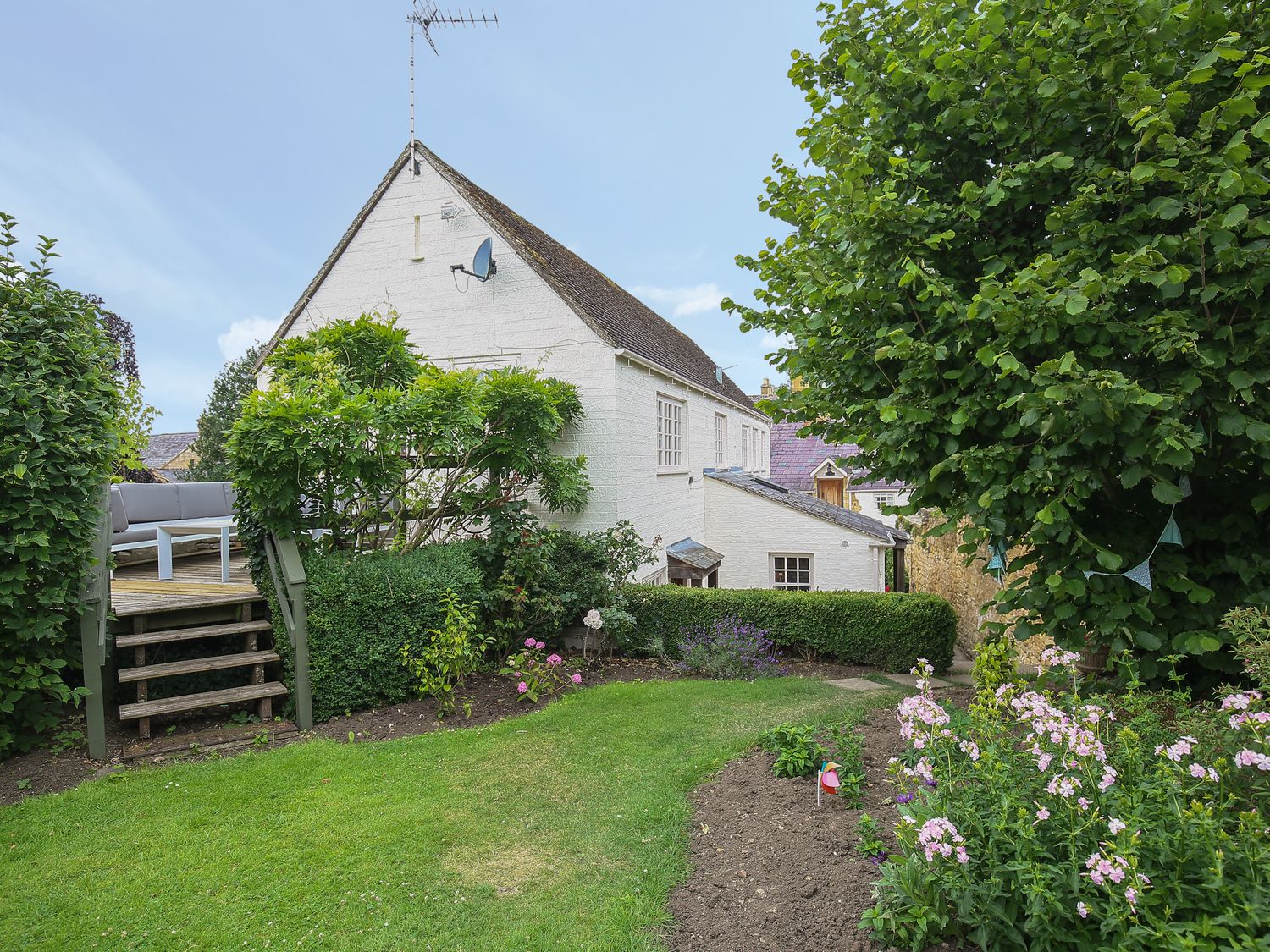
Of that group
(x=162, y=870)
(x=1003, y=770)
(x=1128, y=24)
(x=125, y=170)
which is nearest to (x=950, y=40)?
(x=1128, y=24)

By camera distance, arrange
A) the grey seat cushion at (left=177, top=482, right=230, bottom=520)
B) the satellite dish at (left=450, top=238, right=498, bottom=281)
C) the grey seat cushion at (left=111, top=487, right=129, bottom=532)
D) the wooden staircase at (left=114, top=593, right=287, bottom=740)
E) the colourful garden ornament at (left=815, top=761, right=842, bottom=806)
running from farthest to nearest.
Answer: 1. the grey seat cushion at (left=177, top=482, right=230, bottom=520)
2. the satellite dish at (left=450, top=238, right=498, bottom=281)
3. the grey seat cushion at (left=111, top=487, right=129, bottom=532)
4. the wooden staircase at (left=114, top=593, right=287, bottom=740)
5. the colourful garden ornament at (left=815, top=761, right=842, bottom=806)

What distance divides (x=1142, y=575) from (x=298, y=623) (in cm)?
682

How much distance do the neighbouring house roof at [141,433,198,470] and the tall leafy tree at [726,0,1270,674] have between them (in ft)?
162

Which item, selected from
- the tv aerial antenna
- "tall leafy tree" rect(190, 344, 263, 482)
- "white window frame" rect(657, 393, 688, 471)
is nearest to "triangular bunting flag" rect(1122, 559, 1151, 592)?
"white window frame" rect(657, 393, 688, 471)

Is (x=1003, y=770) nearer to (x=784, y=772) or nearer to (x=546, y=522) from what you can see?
(x=784, y=772)

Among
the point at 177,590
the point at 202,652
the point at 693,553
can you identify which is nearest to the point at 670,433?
the point at 693,553

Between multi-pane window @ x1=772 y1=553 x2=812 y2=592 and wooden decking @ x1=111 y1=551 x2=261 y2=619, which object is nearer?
wooden decking @ x1=111 y1=551 x2=261 y2=619

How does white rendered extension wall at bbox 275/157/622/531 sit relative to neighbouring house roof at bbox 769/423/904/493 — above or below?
above

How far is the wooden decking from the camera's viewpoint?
635 centimetres

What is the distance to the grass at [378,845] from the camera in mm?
3119

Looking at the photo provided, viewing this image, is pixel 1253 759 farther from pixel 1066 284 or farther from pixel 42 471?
pixel 42 471

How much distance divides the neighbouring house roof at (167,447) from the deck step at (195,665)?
44.1m

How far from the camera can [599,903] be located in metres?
3.25

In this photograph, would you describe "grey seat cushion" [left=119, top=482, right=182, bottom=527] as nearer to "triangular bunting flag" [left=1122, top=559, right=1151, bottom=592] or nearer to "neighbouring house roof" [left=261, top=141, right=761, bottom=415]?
"neighbouring house roof" [left=261, top=141, right=761, bottom=415]
